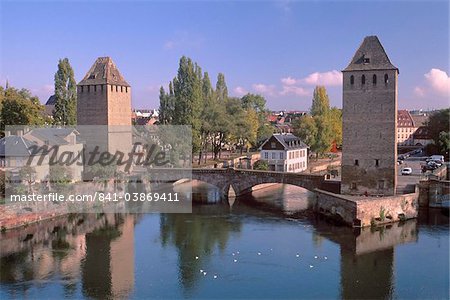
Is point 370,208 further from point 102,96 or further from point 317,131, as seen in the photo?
point 317,131

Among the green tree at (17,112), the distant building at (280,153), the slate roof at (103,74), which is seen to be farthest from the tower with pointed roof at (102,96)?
the distant building at (280,153)

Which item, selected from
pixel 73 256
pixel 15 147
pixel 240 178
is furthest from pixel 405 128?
pixel 73 256

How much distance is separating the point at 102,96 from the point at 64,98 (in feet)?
20.3

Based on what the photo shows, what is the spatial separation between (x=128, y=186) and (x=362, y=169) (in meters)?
15.2

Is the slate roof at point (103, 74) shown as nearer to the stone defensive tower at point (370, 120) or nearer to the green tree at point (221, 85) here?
the stone defensive tower at point (370, 120)

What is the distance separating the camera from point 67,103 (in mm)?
41125

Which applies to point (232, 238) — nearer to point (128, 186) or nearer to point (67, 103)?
point (128, 186)

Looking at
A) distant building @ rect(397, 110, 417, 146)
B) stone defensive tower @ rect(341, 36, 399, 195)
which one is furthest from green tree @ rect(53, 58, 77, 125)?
distant building @ rect(397, 110, 417, 146)

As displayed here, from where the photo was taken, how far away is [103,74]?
37.0 metres

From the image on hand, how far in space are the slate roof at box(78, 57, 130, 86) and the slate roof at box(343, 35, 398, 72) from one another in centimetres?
1727

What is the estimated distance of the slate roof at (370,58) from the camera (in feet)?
88.0

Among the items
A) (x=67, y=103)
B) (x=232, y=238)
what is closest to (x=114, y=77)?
(x=67, y=103)

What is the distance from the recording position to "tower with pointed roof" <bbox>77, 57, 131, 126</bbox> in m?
36.5

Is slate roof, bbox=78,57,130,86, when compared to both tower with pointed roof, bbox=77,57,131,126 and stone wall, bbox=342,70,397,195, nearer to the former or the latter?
tower with pointed roof, bbox=77,57,131,126
